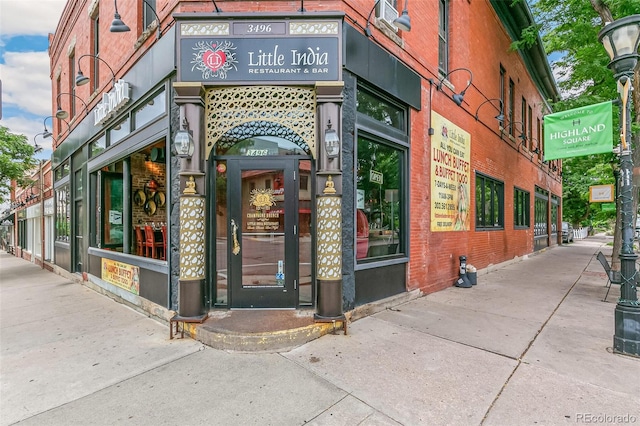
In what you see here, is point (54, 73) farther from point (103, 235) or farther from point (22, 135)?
point (103, 235)

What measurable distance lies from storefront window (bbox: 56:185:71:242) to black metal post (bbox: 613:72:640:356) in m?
14.2

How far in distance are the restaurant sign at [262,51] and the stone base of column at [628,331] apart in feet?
16.6

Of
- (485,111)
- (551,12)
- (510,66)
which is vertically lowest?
(485,111)

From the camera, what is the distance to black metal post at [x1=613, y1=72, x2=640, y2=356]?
156 inches

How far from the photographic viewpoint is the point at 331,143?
457 centimetres

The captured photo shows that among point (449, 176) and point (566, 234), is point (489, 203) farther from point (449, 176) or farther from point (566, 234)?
point (566, 234)

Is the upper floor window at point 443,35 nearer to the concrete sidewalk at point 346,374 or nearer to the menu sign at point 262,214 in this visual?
the menu sign at point 262,214

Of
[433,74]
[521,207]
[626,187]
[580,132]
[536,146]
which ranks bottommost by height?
[521,207]

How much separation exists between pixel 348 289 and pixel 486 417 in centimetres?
261

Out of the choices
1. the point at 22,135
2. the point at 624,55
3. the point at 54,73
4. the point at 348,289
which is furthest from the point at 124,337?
the point at 22,135

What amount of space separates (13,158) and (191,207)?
51.0ft

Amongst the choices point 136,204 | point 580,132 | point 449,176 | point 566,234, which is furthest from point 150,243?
point 566,234

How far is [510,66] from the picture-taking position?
1257cm

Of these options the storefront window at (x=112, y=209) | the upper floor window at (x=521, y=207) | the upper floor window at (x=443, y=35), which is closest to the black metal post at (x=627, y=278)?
the upper floor window at (x=443, y=35)
